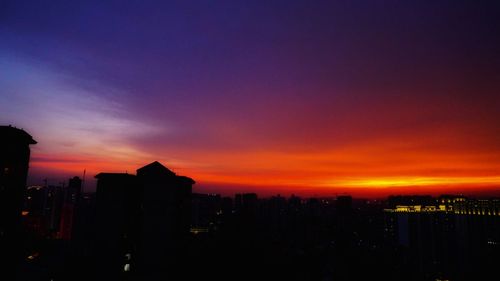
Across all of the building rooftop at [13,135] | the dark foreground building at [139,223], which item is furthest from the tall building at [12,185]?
the dark foreground building at [139,223]

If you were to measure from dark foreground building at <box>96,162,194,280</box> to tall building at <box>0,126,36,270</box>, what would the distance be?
8.63 m

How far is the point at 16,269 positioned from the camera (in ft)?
107

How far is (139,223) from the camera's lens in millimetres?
34625

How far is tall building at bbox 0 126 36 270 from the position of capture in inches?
1289

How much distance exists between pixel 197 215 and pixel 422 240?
199 feet

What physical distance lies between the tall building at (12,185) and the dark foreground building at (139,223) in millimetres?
8629

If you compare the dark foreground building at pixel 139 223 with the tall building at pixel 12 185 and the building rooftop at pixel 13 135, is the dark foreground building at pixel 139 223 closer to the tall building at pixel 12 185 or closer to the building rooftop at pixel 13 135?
the tall building at pixel 12 185

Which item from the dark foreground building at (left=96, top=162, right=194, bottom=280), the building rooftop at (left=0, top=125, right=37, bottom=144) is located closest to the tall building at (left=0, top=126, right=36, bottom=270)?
the building rooftop at (left=0, top=125, right=37, bottom=144)

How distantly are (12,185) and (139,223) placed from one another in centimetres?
1490

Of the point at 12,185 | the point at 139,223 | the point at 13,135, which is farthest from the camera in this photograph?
the point at 13,135

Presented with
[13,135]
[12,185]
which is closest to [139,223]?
[12,185]

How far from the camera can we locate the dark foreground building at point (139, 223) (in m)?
33.3

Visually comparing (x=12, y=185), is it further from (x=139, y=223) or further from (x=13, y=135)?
(x=139, y=223)

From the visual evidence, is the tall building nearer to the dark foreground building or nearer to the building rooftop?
the building rooftop
